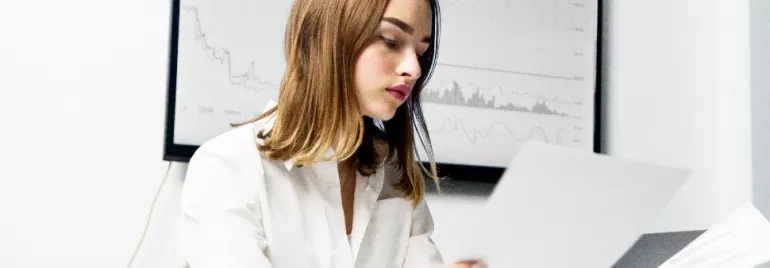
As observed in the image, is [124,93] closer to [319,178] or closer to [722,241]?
[319,178]

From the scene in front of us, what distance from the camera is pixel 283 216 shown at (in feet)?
2.62

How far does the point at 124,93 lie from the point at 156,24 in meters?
0.13

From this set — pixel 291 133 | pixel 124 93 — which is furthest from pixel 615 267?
pixel 124 93

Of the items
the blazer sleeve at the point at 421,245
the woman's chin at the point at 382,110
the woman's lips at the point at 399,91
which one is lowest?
the blazer sleeve at the point at 421,245

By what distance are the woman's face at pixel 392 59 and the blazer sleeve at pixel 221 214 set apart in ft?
0.56

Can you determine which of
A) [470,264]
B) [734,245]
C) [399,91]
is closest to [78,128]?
[399,91]

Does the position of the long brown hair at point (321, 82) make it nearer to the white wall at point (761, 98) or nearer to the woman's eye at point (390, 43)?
the woman's eye at point (390, 43)

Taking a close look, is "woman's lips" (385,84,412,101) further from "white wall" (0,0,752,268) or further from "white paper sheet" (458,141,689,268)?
"white wall" (0,0,752,268)

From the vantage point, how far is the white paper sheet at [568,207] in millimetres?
515

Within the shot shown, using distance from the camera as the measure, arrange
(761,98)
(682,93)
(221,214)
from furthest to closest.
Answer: (682,93)
(761,98)
(221,214)

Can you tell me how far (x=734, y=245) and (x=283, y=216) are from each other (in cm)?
49

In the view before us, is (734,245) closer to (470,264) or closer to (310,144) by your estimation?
(470,264)

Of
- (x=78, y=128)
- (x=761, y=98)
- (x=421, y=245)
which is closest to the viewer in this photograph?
(x=421, y=245)

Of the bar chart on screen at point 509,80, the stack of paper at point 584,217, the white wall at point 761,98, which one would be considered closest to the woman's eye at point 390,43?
the stack of paper at point 584,217
